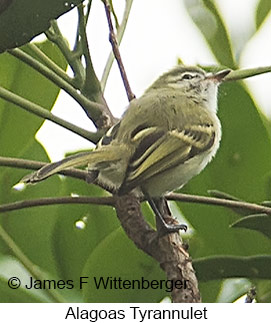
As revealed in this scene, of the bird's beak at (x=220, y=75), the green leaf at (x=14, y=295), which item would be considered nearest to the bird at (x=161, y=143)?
the bird's beak at (x=220, y=75)

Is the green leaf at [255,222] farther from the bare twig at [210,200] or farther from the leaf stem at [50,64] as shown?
the leaf stem at [50,64]

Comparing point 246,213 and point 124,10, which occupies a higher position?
point 124,10

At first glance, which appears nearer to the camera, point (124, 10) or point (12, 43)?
point (12, 43)

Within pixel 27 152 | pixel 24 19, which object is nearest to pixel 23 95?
pixel 27 152

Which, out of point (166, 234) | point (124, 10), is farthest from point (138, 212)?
point (124, 10)

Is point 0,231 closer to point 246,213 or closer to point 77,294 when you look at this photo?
point 77,294
